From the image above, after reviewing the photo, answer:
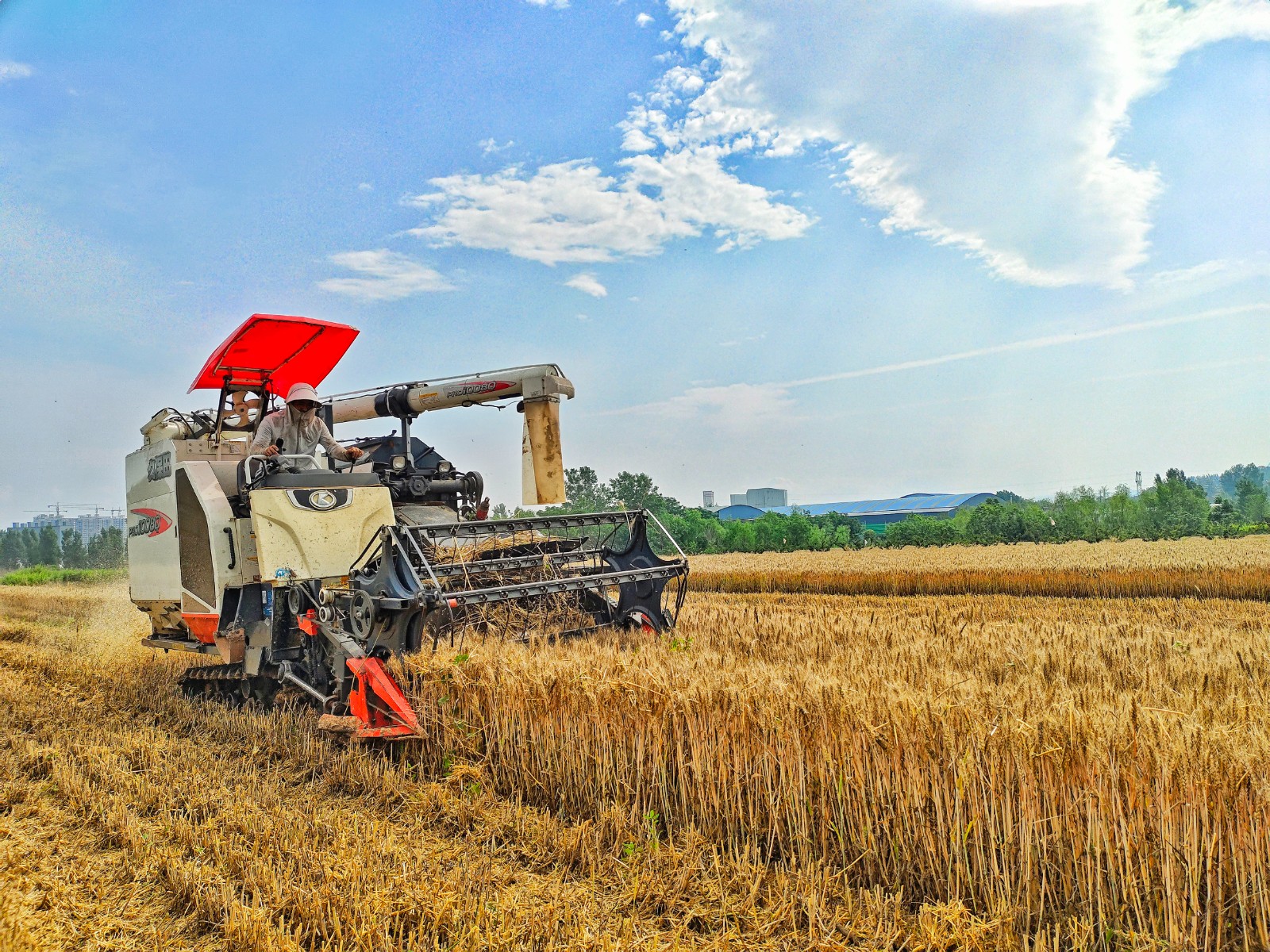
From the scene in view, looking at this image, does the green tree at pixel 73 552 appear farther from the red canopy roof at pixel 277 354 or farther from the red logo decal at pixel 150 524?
the red canopy roof at pixel 277 354

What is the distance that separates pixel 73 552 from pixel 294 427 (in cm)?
4388

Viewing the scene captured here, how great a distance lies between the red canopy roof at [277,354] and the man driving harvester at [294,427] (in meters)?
0.52

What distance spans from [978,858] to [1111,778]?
0.54 meters

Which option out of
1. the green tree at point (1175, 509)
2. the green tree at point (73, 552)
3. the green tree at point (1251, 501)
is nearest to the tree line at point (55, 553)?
the green tree at point (73, 552)

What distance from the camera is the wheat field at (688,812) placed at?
2.79 m

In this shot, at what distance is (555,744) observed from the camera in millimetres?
4406

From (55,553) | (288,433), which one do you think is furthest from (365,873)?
(55,553)

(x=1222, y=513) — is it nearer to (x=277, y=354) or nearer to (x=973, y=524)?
(x=973, y=524)

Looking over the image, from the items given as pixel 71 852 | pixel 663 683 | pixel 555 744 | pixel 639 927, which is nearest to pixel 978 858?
pixel 639 927

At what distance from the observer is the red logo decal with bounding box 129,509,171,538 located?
7.17 m

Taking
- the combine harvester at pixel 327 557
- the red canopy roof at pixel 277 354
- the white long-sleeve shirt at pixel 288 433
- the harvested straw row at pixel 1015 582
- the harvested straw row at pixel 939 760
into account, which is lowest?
the harvested straw row at pixel 1015 582

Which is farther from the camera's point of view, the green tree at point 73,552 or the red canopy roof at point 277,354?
the green tree at point 73,552

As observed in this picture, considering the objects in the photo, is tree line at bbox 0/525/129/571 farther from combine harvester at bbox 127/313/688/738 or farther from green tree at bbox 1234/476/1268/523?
green tree at bbox 1234/476/1268/523

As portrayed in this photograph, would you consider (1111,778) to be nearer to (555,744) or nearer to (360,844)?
(555,744)
